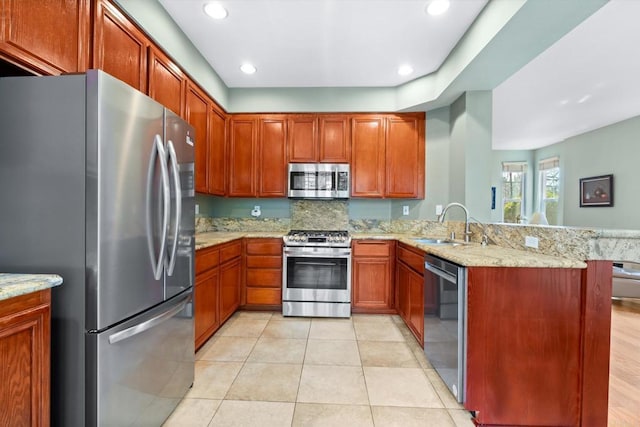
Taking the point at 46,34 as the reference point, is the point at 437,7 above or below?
above

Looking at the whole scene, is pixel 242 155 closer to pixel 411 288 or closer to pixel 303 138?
pixel 303 138

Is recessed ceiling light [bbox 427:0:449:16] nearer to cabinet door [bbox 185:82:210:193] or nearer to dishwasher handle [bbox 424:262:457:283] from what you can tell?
dishwasher handle [bbox 424:262:457:283]

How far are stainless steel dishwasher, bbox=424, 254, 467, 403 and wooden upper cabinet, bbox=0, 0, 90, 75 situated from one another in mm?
2329

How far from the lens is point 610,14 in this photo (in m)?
2.06

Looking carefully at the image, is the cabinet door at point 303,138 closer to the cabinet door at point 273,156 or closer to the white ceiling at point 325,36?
the cabinet door at point 273,156

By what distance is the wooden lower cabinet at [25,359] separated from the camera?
34.0 inches

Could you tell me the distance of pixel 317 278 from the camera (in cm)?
308

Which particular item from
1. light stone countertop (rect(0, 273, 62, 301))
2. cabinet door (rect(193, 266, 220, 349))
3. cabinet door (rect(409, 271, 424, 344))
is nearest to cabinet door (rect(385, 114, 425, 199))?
cabinet door (rect(409, 271, 424, 344))

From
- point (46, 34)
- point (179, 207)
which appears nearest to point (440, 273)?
point (179, 207)

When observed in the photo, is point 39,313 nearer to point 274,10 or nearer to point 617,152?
point 274,10

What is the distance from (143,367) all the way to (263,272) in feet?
6.18

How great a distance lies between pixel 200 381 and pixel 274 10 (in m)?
2.76

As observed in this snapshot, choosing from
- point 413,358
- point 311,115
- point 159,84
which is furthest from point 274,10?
point 413,358

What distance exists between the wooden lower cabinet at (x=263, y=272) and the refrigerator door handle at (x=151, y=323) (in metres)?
1.46
